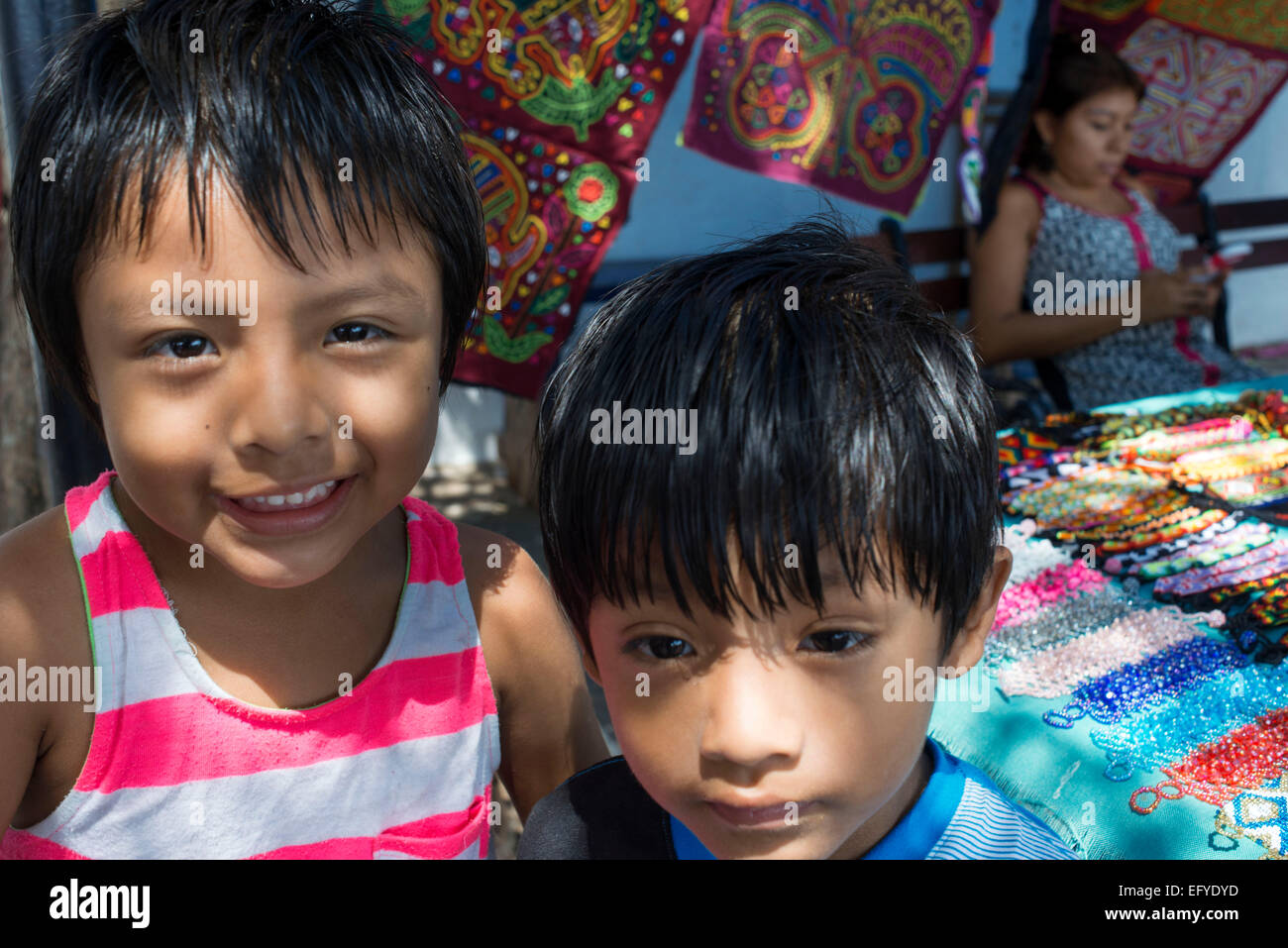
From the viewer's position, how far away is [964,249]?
4367mm

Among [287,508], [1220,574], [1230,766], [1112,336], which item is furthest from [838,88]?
[287,508]

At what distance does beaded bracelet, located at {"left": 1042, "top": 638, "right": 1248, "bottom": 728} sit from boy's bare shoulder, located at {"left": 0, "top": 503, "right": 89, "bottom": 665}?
1.45 m

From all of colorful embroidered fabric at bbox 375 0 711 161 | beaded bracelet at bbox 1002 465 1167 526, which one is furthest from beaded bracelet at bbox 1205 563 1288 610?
colorful embroidered fabric at bbox 375 0 711 161

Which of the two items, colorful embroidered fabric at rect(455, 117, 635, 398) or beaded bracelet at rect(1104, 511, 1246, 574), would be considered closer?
beaded bracelet at rect(1104, 511, 1246, 574)

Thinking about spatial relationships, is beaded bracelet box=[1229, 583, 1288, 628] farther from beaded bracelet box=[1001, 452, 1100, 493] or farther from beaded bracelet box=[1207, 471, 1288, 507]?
beaded bracelet box=[1001, 452, 1100, 493]

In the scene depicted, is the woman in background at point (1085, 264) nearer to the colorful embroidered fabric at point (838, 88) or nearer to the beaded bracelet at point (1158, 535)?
the colorful embroidered fabric at point (838, 88)

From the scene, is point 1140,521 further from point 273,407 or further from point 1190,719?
point 273,407

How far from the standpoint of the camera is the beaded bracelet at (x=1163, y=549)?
2.15 metres

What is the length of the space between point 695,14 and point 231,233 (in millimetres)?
2177

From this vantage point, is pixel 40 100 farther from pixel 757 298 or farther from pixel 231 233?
pixel 757 298

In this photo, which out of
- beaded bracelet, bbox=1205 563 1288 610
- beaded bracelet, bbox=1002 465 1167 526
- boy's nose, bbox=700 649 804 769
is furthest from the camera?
beaded bracelet, bbox=1002 465 1167 526

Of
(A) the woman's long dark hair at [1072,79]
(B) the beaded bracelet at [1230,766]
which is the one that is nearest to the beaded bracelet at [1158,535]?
(B) the beaded bracelet at [1230,766]

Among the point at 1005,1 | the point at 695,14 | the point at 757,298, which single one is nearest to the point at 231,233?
the point at 757,298

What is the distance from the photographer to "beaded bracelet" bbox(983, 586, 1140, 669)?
6.53 feet
